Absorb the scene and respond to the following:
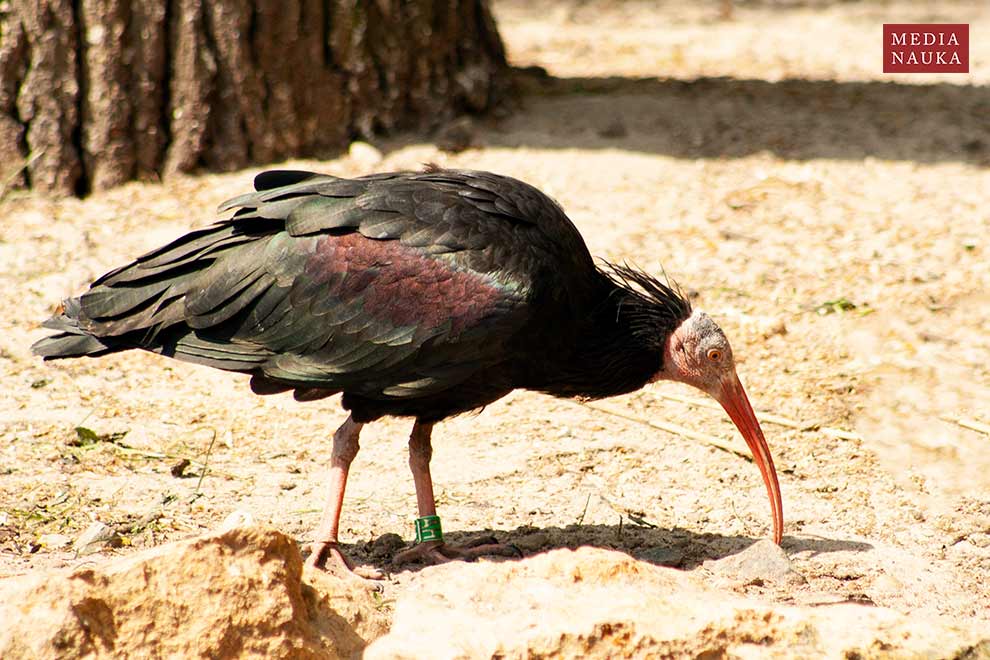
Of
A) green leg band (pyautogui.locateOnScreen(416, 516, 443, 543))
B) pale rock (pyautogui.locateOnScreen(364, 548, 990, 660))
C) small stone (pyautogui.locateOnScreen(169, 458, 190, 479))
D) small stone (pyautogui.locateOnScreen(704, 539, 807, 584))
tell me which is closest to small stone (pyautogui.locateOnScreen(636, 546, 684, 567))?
small stone (pyautogui.locateOnScreen(704, 539, 807, 584))

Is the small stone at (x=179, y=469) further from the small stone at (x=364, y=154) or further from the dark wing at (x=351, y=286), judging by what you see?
the small stone at (x=364, y=154)

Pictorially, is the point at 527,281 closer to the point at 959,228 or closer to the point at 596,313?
the point at 596,313

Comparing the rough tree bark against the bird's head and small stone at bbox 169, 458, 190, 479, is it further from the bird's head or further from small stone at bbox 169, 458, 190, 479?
the bird's head

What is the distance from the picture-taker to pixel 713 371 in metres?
5.27

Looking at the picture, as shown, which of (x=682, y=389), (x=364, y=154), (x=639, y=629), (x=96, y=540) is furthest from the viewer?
(x=364, y=154)

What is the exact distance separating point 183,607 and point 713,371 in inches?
97.4

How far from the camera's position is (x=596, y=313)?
509cm

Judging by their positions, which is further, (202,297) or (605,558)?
(202,297)

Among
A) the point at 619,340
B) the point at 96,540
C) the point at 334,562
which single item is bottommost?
the point at 334,562

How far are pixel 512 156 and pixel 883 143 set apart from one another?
9.09 ft

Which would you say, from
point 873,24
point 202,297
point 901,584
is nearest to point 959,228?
point 901,584

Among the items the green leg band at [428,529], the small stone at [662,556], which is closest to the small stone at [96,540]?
the green leg band at [428,529]

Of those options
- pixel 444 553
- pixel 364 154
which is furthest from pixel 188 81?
pixel 444 553

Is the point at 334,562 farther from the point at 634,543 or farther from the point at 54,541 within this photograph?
the point at 634,543
